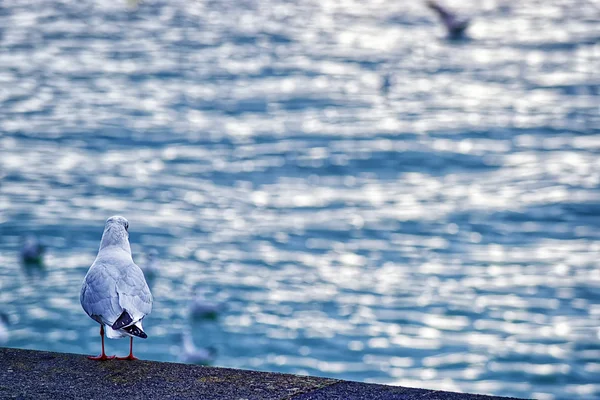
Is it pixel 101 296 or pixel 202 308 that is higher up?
pixel 202 308

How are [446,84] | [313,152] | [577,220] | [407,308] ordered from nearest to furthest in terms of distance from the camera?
[407,308]
[577,220]
[313,152]
[446,84]

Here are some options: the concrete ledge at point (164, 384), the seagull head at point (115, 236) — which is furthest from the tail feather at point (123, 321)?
the seagull head at point (115, 236)

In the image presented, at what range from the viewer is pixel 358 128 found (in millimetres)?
17281

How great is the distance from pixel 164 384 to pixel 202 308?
6.66 meters

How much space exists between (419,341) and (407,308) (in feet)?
2.16

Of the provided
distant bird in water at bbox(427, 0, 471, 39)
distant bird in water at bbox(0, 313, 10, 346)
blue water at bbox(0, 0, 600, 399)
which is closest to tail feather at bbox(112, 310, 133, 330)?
blue water at bbox(0, 0, 600, 399)

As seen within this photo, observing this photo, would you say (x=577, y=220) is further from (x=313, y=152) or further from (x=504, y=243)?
(x=313, y=152)

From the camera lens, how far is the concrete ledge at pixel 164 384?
404cm

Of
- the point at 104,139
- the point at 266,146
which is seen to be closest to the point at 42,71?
the point at 104,139

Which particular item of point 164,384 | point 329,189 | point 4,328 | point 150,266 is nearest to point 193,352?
point 150,266

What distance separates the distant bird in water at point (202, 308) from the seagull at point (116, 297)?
5.80 m

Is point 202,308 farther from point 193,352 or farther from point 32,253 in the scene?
point 32,253

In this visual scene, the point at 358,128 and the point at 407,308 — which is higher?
the point at 358,128

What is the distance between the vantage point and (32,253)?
1216 cm
